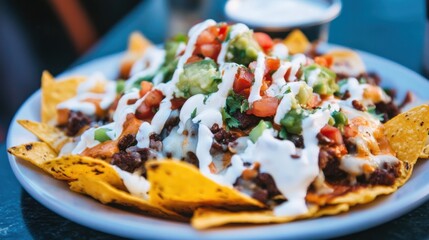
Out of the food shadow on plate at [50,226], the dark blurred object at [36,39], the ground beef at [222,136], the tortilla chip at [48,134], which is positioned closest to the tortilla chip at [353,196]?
the ground beef at [222,136]

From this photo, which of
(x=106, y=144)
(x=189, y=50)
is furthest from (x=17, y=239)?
(x=189, y=50)

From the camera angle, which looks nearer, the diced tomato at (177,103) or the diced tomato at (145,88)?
the diced tomato at (177,103)

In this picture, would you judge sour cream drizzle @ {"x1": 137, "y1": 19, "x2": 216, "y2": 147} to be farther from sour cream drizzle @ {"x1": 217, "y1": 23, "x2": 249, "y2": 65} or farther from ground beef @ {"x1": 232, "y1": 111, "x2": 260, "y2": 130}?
ground beef @ {"x1": 232, "y1": 111, "x2": 260, "y2": 130}

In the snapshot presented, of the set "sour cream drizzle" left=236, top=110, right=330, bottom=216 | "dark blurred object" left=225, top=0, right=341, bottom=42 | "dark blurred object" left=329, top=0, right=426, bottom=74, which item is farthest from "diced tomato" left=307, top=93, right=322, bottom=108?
"dark blurred object" left=329, top=0, right=426, bottom=74

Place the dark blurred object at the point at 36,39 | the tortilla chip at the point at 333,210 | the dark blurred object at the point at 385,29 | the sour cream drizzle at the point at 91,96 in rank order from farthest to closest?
the dark blurred object at the point at 36,39
the dark blurred object at the point at 385,29
the sour cream drizzle at the point at 91,96
the tortilla chip at the point at 333,210

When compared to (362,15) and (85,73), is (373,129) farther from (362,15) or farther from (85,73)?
(362,15)

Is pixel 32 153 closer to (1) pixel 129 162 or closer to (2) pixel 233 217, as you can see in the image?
(1) pixel 129 162

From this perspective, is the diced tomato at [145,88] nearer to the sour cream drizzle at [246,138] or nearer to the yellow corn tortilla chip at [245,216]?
the sour cream drizzle at [246,138]
